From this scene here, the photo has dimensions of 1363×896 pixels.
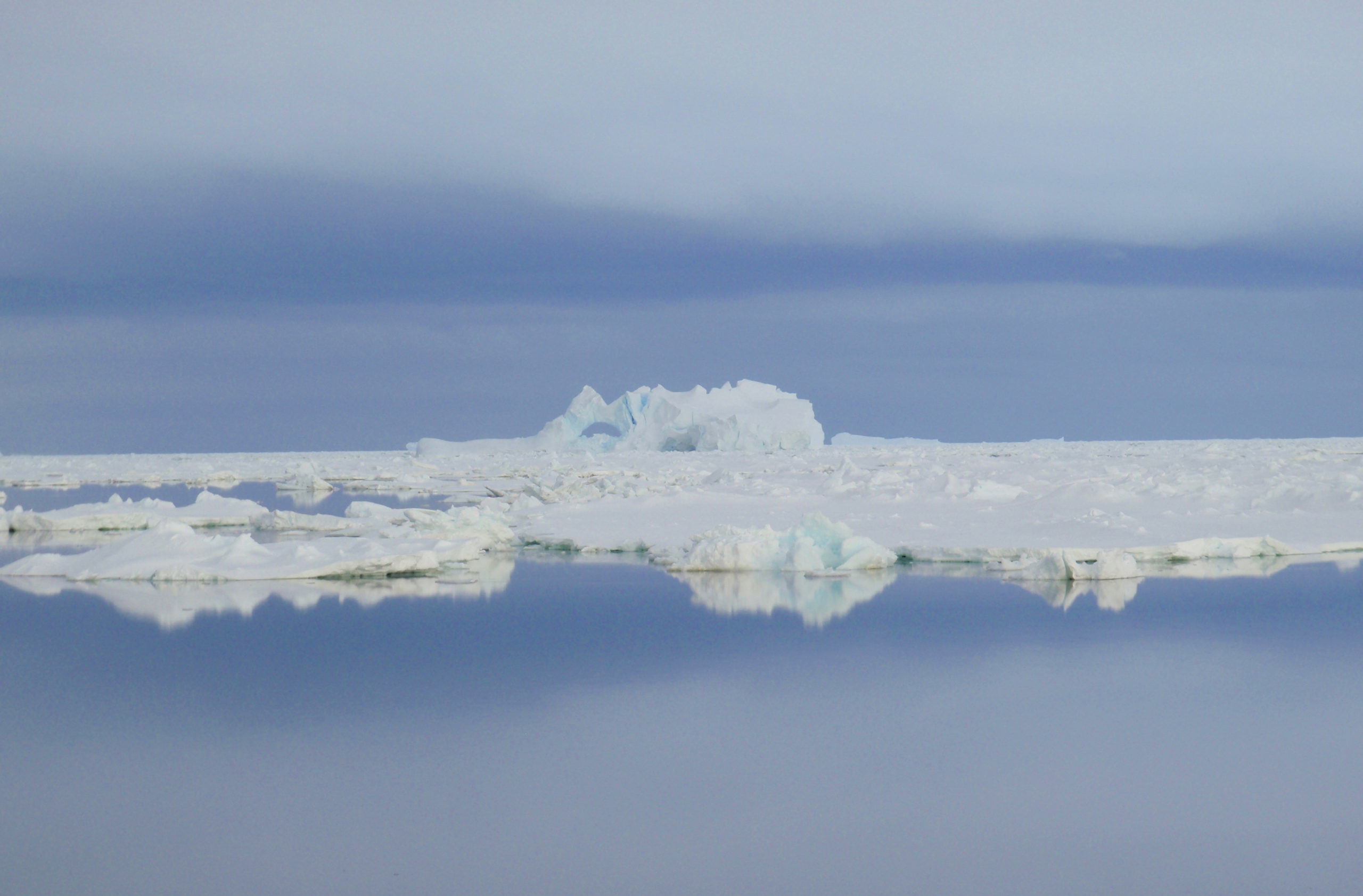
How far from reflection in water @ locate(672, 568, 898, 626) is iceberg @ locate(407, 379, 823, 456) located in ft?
96.4

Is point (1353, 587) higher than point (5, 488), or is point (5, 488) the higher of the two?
point (5, 488)

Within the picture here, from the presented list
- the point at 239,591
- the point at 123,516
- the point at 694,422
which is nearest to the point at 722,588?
the point at 239,591

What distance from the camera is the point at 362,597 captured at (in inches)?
317

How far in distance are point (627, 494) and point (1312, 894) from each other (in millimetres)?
12431

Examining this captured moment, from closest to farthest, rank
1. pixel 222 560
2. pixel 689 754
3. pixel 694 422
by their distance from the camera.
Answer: pixel 689 754
pixel 222 560
pixel 694 422

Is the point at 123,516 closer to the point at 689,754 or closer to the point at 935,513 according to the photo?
the point at 935,513

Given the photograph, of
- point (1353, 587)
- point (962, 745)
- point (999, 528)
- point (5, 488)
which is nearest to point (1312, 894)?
point (962, 745)

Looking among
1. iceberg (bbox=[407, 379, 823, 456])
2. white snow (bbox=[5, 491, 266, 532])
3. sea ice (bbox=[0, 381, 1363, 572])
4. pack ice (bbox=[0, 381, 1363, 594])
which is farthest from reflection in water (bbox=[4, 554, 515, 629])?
iceberg (bbox=[407, 379, 823, 456])

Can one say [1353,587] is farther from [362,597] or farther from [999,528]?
[362,597]

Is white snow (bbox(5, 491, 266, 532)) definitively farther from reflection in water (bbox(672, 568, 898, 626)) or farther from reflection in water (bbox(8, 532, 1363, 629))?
reflection in water (bbox(672, 568, 898, 626))

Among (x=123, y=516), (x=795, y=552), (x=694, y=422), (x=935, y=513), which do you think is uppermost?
(x=694, y=422)

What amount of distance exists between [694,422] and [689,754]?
36324mm

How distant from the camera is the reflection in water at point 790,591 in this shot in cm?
742

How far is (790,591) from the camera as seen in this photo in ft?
26.9
